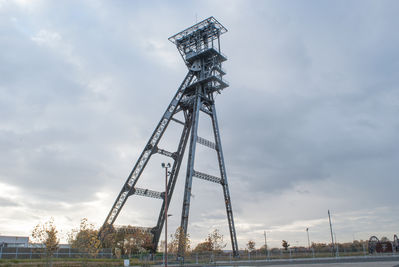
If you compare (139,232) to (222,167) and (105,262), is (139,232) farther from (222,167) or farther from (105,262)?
(222,167)

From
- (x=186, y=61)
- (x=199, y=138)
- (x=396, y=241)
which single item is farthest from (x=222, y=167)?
(x=396, y=241)

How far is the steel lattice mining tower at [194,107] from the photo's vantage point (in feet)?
160

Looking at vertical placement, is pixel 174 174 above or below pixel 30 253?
above

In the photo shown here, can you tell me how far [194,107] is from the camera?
5009 cm

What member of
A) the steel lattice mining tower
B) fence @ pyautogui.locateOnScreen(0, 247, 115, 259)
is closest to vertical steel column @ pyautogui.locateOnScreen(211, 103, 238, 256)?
the steel lattice mining tower

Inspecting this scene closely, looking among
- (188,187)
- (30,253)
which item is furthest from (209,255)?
(30,253)

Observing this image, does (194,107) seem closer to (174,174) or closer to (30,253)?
(174,174)

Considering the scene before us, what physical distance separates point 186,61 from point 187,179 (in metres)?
20.1

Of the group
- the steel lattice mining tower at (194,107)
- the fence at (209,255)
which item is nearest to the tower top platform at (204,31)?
the steel lattice mining tower at (194,107)

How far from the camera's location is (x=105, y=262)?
4081 cm

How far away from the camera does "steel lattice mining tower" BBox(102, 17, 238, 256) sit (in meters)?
48.7

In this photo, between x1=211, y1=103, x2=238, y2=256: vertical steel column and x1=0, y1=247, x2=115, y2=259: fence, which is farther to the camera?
x1=211, y1=103, x2=238, y2=256: vertical steel column

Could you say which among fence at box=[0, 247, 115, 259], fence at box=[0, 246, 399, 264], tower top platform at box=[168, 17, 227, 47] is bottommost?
fence at box=[0, 246, 399, 264]

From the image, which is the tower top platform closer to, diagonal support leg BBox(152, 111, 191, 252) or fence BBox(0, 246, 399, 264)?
diagonal support leg BBox(152, 111, 191, 252)
